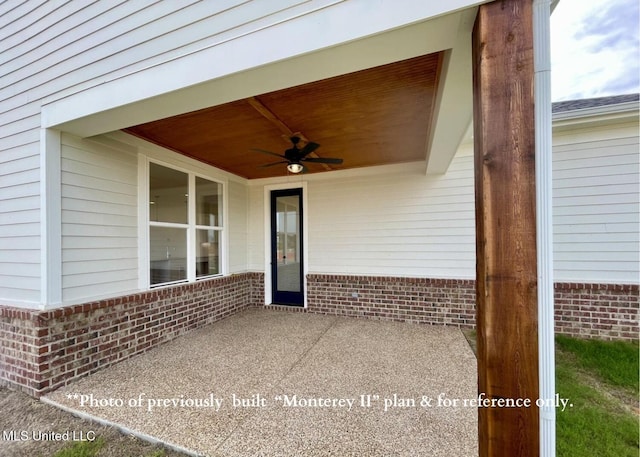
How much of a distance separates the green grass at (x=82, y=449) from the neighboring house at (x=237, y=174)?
1.03 m

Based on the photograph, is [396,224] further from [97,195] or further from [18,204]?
[18,204]

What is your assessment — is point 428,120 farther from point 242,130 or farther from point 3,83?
point 3,83

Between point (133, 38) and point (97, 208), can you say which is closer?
point (133, 38)

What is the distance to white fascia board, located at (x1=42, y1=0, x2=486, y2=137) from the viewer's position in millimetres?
1554

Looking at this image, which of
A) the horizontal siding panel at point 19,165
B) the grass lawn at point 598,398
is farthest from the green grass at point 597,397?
the horizontal siding panel at point 19,165

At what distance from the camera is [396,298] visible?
4957 millimetres

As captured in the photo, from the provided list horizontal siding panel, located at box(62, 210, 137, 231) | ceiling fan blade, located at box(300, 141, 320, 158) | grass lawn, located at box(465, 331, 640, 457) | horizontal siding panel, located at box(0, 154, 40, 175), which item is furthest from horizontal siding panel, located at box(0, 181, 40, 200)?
grass lawn, located at box(465, 331, 640, 457)

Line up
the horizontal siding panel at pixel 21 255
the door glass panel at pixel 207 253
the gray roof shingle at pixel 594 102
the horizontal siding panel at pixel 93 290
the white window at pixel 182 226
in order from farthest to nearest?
the door glass panel at pixel 207 253, the white window at pixel 182 226, the gray roof shingle at pixel 594 102, the horizontal siding panel at pixel 93 290, the horizontal siding panel at pixel 21 255

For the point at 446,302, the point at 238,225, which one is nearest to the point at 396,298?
the point at 446,302

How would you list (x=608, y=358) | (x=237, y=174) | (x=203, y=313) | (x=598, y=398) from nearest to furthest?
(x=598, y=398), (x=608, y=358), (x=203, y=313), (x=237, y=174)

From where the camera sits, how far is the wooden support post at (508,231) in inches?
47.9

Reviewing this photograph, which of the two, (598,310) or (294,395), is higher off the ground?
(598,310)

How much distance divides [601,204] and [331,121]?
13.8ft

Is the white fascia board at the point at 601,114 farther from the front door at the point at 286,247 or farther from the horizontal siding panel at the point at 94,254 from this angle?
the horizontal siding panel at the point at 94,254
